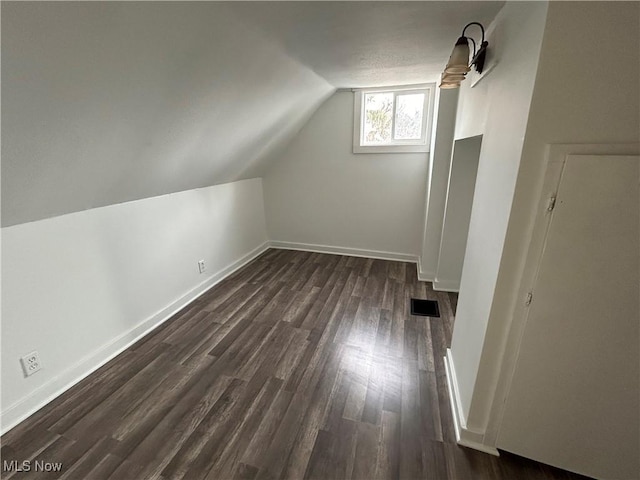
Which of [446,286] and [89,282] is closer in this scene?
[89,282]

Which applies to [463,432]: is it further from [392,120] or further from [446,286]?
[392,120]

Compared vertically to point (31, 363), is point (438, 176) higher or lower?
higher

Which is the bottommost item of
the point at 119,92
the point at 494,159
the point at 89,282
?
the point at 89,282

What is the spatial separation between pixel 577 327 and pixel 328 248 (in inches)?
127

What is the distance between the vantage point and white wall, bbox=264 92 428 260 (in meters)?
3.62

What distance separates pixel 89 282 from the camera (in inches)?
77.6

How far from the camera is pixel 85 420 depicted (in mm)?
1671

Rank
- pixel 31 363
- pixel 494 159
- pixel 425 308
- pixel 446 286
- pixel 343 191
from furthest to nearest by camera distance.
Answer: pixel 343 191 → pixel 446 286 → pixel 425 308 → pixel 31 363 → pixel 494 159

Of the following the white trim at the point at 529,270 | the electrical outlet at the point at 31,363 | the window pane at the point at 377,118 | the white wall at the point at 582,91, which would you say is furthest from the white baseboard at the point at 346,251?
the electrical outlet at the point at 31,363

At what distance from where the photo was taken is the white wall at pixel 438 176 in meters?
2.77

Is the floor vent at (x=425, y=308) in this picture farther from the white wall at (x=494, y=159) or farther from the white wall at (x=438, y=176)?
the white wall at (x=494, y=159)

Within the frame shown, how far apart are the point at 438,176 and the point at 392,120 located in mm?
1041

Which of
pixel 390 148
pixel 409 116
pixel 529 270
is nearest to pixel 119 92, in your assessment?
pixel 529 270

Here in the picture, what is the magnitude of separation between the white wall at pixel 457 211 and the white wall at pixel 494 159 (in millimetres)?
734
